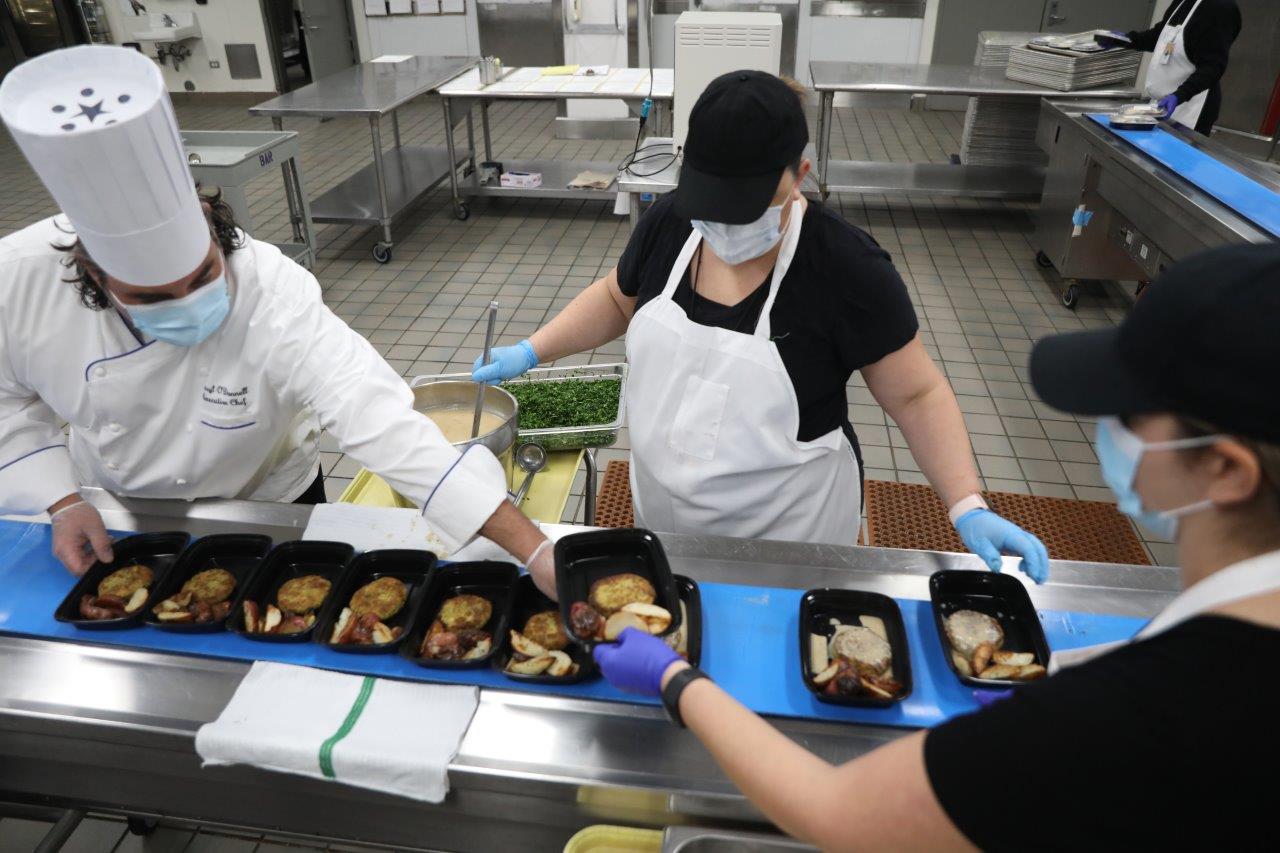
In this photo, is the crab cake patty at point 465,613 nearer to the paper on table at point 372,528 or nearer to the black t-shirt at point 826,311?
the paper on table at point 372,528

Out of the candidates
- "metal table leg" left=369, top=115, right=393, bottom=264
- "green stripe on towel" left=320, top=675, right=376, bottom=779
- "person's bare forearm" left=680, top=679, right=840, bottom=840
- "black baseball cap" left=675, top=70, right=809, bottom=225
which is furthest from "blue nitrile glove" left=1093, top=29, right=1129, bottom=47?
"green stripe on towel" left=320, top=675, right=376, bottom=779

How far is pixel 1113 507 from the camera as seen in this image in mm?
3273

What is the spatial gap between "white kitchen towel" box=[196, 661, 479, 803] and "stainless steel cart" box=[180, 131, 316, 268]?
3.32m

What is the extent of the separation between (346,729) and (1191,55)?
574 cm

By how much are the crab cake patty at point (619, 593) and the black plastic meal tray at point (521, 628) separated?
0.08 m

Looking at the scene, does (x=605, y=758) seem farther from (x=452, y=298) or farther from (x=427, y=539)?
(x=452, y=298)

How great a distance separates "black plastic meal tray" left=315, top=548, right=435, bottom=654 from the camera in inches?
52.6

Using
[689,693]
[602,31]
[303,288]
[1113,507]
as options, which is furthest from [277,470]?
[602,31]

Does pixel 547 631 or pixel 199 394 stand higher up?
pixel 199 394

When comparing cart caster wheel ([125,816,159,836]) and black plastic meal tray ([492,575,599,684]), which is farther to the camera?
cart caster wheel ([125,816,159,836])

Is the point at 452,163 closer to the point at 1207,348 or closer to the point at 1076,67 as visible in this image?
the point at 1076,67

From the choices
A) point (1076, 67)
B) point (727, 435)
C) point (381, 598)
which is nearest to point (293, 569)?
point (381, 598)

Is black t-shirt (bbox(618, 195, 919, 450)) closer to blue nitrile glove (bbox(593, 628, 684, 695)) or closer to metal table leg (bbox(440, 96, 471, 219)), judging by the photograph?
blue nitrile glove (bbox(593, 628, 684, 695))

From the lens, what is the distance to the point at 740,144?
139cm
